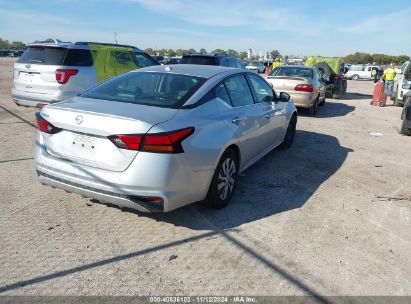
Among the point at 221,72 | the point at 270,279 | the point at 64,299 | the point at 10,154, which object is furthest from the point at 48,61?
the point at 270,279

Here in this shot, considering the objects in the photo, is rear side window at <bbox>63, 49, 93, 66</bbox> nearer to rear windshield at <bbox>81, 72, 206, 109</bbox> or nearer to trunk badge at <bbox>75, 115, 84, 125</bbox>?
rear windshield at <bbox>81, 72, 206, 109</bbox>

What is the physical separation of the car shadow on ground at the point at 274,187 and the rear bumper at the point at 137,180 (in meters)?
0.54

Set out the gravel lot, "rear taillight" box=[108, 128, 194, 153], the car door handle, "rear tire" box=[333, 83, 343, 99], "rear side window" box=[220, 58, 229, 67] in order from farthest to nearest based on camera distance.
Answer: "rear tire" box=[333, 83, 343, 99] → "rear side window" box=[220, 58, 229, 67] → the car door handle → "rear taillight" box=[108, 128, 194, 153] → the gravel lot

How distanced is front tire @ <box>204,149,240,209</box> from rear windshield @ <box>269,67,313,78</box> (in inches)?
320

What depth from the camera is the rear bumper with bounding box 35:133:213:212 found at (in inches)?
124

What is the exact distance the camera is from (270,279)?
2.97m

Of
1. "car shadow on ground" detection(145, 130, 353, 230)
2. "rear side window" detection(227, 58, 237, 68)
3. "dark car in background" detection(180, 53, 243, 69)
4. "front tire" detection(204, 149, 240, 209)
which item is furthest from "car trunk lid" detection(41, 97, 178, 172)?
"rear side window" detection(227, 58, 237, 68)

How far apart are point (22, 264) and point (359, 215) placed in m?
3.60

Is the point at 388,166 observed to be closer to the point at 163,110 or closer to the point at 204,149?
the point at 204,149

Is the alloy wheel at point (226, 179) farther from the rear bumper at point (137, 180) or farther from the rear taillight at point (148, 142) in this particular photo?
the rear taillight at point (148, 142)

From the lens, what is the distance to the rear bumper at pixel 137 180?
10.4ft

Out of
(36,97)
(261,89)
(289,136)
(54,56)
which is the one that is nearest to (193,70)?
(261,89)

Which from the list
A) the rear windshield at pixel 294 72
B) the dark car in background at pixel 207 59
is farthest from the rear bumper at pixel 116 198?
the rear windshield at pixel 294 72

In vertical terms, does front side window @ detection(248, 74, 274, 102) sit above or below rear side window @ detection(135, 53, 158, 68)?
below
